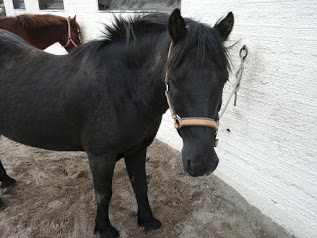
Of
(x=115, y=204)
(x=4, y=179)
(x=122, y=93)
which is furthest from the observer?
(x=4, y=179)

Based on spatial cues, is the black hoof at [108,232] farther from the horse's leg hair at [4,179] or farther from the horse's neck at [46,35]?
the horse's neck at [46,35]

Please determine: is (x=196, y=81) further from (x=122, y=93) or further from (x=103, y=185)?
(x=103, y=185)

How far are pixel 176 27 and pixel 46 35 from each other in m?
3.44

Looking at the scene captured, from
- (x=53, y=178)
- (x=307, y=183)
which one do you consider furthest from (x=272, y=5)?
(x=53, y=178)

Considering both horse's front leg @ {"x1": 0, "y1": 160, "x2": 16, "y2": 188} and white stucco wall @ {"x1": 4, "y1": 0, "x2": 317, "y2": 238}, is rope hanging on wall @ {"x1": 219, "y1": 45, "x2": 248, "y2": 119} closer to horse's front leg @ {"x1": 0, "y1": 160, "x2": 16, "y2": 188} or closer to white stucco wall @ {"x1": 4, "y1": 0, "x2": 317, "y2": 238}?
white stucco wall @ {"x1": 4, "y1": 0, "x2": 317, "y2": 238}

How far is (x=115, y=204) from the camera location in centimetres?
252

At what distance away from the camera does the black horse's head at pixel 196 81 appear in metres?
1.26

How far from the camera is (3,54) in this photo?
→ 2115mm

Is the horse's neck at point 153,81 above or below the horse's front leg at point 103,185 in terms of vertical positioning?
above

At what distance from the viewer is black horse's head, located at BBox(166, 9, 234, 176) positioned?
126 cm

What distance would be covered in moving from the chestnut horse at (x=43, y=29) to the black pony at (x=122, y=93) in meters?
1.91

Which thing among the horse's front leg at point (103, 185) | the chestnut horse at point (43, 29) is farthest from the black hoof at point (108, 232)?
the chestnut horse at point (43, 29)

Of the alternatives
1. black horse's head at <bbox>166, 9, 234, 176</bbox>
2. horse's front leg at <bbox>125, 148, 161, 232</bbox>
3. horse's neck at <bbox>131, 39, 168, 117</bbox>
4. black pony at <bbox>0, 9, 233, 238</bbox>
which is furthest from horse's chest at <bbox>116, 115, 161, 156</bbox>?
black horse's head at <bbox>166, 9, 234, 176</bbox>

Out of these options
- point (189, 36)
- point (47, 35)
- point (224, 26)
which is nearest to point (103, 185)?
point (189, 36)
